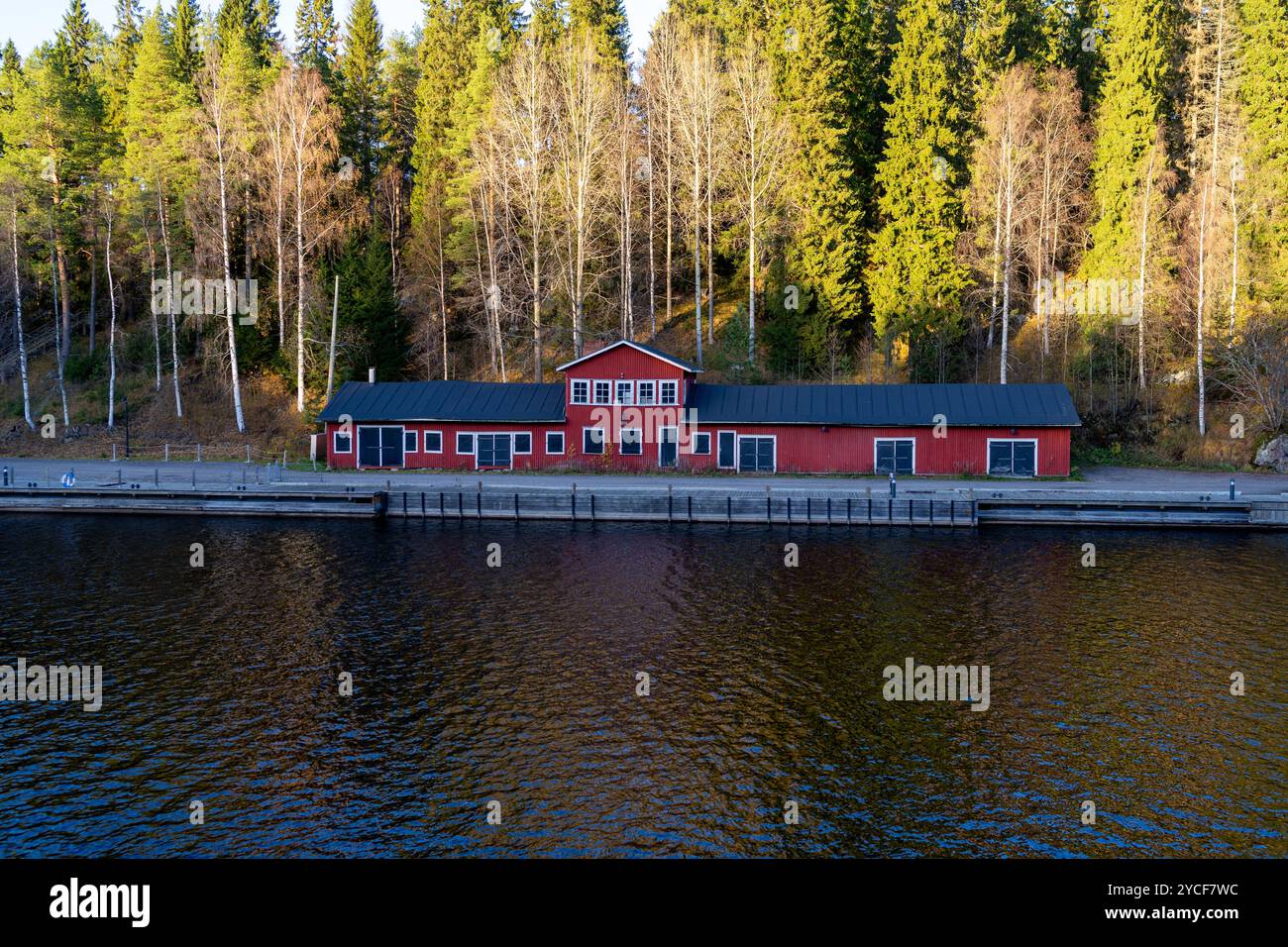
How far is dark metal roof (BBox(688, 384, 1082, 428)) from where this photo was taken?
44.0 metres

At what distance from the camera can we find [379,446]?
4862 centimetres

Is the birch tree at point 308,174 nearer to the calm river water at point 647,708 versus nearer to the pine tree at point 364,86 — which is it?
the pine tree at point 364,86

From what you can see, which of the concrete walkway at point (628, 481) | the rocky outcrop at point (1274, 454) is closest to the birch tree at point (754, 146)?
the concrete walkway at point (628, 481)

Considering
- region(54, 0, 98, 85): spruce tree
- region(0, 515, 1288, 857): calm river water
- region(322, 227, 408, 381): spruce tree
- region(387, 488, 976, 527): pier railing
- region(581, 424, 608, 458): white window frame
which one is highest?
region(54, 0, 98, 85): spruce tree

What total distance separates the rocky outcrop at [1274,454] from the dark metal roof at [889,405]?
921 cm

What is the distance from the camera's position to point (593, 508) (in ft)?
132

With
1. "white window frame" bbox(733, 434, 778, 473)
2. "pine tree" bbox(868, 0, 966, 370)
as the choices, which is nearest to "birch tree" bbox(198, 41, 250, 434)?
"white window frame" bbox(733, 434, 778, 473)

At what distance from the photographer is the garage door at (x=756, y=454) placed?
4628cm

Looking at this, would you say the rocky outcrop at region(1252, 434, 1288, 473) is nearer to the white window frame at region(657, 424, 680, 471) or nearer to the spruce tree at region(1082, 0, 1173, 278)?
the spruce tree at region(1082, 0, 1173, 278)

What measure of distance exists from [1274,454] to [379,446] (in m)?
43.4

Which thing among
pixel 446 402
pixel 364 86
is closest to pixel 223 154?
pixel 364 86

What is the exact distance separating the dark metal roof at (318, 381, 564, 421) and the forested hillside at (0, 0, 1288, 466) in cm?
577
